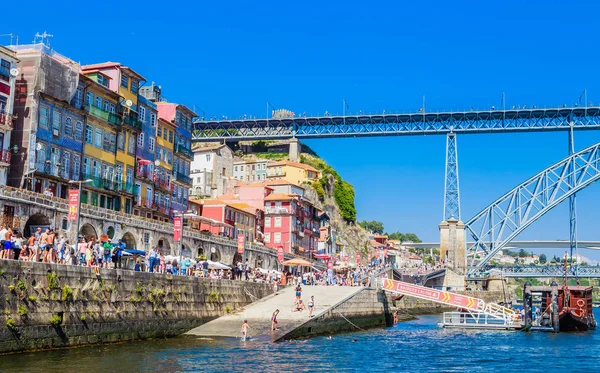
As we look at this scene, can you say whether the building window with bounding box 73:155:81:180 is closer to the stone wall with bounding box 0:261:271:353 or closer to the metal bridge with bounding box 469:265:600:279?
the stone wall with bounding box 0:261:271:353

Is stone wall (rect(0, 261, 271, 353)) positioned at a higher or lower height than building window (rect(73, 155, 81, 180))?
lower

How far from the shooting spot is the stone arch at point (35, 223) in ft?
142

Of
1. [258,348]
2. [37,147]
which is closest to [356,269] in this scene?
[37,147]

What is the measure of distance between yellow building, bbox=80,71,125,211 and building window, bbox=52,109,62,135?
2.75 m

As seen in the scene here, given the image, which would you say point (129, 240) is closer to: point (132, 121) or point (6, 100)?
point (132, 121)

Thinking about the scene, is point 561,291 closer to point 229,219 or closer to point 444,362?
point 444,362

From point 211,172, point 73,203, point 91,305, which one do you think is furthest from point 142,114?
point 211,172

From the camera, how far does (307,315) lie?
41.6 m

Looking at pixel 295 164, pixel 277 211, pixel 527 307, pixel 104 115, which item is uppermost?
pixel 295 164

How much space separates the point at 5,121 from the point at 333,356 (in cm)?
2319

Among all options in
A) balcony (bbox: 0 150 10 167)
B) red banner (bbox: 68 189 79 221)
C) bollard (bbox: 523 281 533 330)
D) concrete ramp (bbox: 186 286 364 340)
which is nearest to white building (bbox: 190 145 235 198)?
concrete ramp (bbox: 186 286 364 340)

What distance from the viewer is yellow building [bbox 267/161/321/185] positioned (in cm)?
11288

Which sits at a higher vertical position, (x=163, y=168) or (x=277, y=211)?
(x=163, y=168)

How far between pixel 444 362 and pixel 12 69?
28.0 meters
